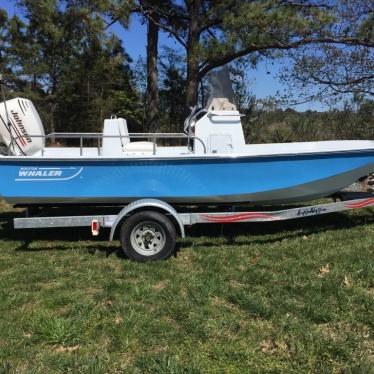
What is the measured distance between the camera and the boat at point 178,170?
512 cm

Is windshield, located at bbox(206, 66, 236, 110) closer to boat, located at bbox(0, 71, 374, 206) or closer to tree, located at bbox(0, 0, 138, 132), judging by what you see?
boat, located at bbox(0, 71, 374, 206)

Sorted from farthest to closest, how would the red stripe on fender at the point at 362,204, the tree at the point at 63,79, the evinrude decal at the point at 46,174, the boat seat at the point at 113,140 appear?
the tree at the point at 63,79
the boat seat at the point at 113,140
the red stripe on fender at the point at 362,204
the evinrude decal at the point at 46,174

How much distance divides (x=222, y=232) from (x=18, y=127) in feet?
9.83

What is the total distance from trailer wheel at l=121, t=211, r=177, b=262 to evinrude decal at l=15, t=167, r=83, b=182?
0.84 meters

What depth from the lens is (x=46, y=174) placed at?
5125mm

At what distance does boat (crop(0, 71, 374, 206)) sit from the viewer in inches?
201

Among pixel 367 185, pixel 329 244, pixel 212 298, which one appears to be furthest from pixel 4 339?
pixel 367 185

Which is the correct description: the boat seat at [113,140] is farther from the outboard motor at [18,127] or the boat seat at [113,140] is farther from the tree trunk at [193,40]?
the tree trunk at [193,40]

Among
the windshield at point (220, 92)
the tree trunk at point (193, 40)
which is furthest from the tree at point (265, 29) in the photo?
the windshield at point (220, 92)

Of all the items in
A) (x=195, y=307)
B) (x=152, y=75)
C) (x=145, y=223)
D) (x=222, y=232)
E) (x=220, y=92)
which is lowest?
(x=195, y=307)

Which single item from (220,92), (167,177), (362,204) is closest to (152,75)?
(220,92)

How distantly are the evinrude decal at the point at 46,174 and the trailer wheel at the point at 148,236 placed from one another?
2.77 ft

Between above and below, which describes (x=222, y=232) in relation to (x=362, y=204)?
below

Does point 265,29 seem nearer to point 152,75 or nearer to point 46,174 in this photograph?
point 152,75
